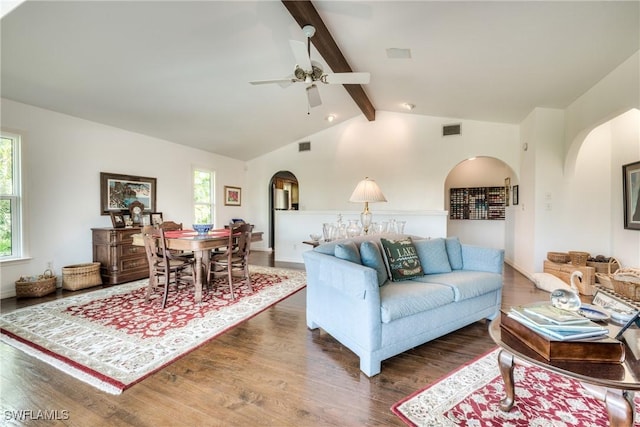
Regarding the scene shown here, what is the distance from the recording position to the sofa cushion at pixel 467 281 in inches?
92.3

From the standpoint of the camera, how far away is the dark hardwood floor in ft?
5.04

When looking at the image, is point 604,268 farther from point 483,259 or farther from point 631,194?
point 483,259

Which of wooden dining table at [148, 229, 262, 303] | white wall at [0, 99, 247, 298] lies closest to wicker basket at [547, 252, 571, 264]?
wooden dining table at [148, 229, 262, 303]

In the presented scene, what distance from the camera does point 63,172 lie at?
4020mm

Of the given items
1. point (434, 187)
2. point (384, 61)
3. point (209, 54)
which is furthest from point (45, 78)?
point (434, 187)

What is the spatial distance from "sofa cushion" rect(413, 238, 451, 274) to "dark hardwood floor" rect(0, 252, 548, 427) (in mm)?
614

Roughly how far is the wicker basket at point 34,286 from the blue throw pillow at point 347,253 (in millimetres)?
3905

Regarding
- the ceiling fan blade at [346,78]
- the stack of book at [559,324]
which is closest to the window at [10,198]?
the ceiling fan blade at [346,78]

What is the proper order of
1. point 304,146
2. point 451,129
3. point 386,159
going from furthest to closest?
point 304,146 < point 386,159 < point 451,129

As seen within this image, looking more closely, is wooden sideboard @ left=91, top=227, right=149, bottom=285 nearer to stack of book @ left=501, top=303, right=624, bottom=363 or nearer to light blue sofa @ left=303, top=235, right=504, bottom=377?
light blue sofa @ left=303, top=235, right=504, bottom=377

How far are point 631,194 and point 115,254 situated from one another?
7.11 m

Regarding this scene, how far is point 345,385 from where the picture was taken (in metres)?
1.81

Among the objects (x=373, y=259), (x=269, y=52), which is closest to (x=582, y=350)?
(x=373, y=259)

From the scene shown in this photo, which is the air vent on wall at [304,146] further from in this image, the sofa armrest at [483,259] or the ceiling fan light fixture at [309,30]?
the sofa armrest at [483,259]
